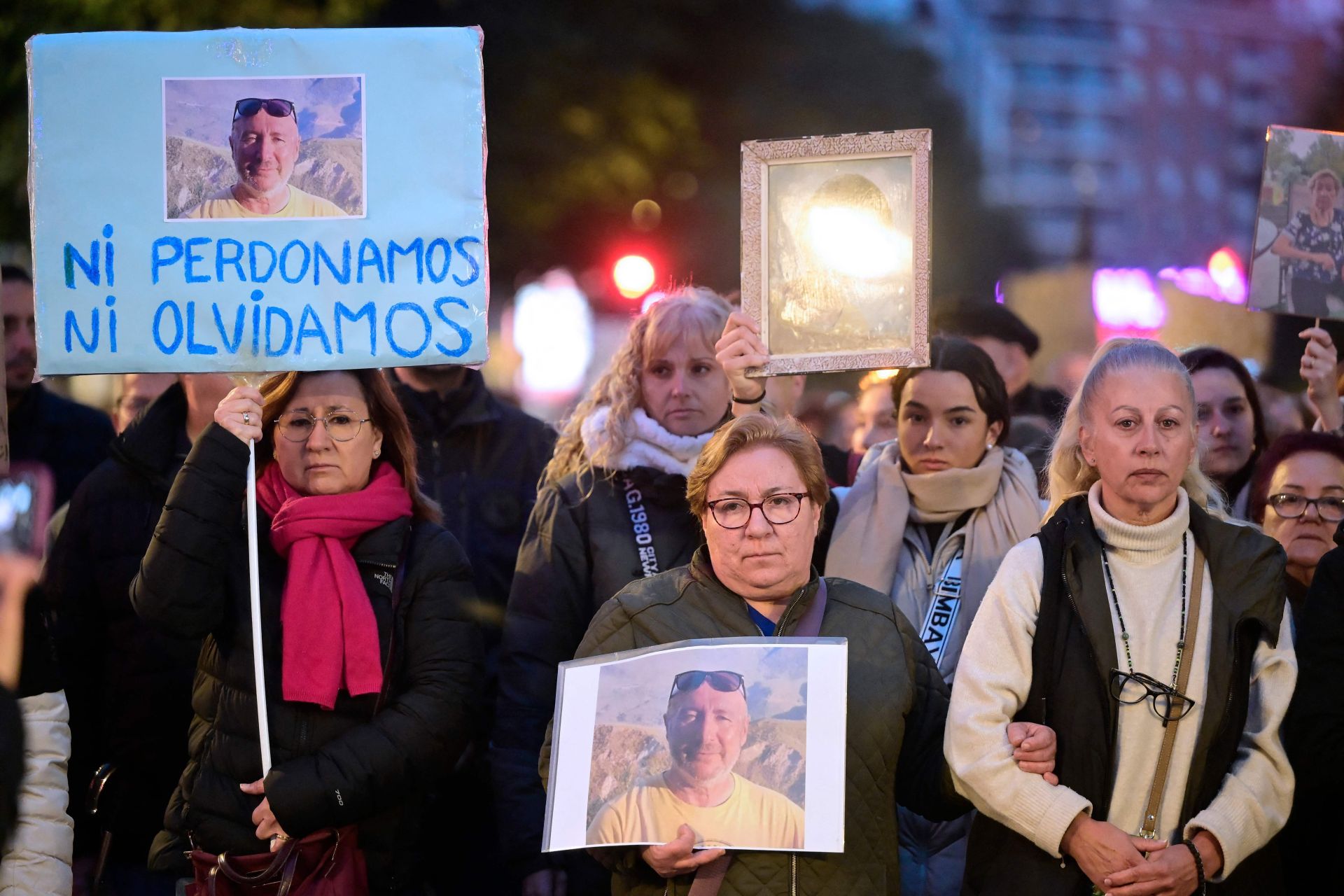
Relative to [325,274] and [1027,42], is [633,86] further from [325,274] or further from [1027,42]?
[1027,42]

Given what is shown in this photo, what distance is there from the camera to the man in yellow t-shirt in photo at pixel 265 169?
4.28 meters

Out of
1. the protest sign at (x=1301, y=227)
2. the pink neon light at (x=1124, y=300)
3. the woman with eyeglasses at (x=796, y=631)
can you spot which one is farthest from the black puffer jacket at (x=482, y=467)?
the pink neon light at (x=1124, y=300)

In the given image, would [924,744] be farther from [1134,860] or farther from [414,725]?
[414,725]

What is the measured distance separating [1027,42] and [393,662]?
42408mm

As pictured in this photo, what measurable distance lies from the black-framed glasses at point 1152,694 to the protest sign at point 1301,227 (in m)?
2.01

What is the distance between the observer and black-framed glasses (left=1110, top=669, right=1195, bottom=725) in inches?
144

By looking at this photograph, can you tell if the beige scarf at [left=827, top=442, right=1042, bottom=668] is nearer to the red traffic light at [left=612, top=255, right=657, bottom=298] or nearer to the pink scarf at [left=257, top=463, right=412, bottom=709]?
the pink scarf at [left=257, top=463, right=412, bottom=709]

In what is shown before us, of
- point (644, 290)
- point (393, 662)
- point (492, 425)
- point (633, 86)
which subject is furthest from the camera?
point (644, 290)

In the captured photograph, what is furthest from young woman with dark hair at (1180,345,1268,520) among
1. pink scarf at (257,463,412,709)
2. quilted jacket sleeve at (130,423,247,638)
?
quilted jacket sleeve at (130,423,247,638)

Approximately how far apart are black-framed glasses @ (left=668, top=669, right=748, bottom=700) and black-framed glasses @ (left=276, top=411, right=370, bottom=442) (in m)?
1.32

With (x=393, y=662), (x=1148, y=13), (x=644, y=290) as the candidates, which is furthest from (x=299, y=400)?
(x=1148, y=13)

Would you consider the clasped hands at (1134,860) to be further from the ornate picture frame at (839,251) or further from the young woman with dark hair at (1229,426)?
the young woman with dark hair at (1229,426)

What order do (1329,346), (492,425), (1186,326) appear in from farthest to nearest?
1. (1186,326)
2. (492,425)
3. (1329,346)

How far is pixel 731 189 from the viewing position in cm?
1567
